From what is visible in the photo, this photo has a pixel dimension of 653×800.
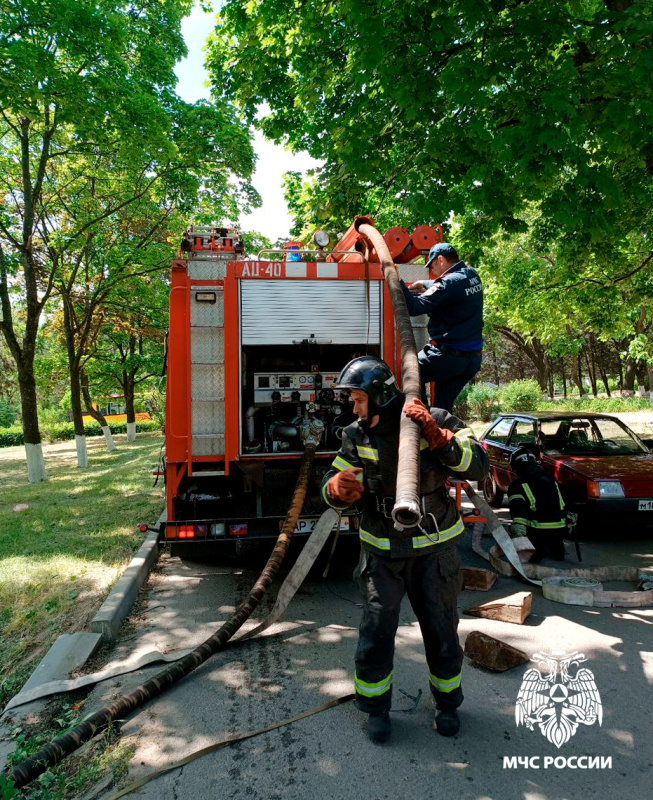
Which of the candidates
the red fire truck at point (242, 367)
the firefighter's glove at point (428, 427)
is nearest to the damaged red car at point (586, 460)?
the red fire truck at point (242, 367)

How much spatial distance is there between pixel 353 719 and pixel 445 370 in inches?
104

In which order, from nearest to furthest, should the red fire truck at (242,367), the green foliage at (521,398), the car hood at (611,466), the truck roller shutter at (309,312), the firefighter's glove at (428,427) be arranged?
the firefighter's glove at (428,427) → the red fire truck at (242,367) → the truck roller shutter at (309,312) → the car hood at (611,466) → the green foliage at (521,398)

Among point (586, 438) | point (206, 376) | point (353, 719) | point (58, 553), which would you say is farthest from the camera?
point (586, 438)

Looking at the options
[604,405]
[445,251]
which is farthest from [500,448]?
[604,405]

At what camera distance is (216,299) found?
195 inches

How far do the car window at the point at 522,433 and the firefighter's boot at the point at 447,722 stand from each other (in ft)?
18.4

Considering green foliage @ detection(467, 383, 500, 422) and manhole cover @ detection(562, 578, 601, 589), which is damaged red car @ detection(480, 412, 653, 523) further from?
green foliage @ detection(467, 383, 500, 422)

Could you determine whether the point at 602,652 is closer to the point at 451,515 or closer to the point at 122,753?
the point at 451,515

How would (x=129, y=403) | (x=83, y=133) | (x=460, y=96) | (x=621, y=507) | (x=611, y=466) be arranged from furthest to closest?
1. (x=129, y=403)
2. (x=83, y=133)
3. (x=611, y=466)
4. (x=621, y=507)
5. (x=460, y=96)

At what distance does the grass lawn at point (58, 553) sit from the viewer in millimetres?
4102

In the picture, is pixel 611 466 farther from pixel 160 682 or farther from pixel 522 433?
pixel 160 682

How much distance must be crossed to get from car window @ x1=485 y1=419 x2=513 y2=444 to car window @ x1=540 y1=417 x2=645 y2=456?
0.73 meters

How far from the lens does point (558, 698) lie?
3.14 meters

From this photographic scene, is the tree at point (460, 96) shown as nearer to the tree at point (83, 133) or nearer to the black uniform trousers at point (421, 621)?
the tree at point (83, 133)
